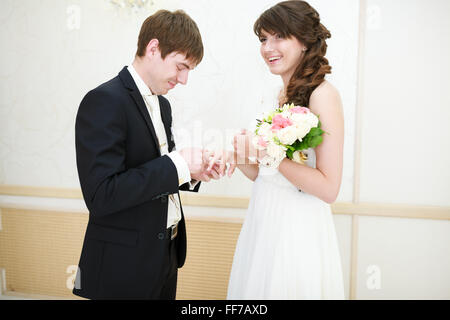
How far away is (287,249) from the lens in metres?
1.73

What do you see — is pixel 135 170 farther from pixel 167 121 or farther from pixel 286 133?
pixel 286 133

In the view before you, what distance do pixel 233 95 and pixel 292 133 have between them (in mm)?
1400

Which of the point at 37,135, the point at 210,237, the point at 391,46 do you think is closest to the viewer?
the point at 391,46

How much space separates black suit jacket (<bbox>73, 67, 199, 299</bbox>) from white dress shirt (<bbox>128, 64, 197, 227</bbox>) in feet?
0.13

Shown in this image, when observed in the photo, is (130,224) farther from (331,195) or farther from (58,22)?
(58,22)

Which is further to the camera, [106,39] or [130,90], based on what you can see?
[106,39]

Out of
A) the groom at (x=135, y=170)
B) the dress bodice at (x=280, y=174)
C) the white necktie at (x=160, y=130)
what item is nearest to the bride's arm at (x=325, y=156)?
the dress bodice at (x=280, y=174)

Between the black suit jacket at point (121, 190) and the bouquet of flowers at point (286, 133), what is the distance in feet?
1.43

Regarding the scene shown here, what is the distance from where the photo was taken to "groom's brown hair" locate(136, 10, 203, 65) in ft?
5.32

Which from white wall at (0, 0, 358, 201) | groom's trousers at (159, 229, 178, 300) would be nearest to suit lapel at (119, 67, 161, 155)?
groom's trousers at (159, 229, 178, 300)

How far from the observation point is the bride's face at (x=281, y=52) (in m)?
1.83

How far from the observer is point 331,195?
1.70m

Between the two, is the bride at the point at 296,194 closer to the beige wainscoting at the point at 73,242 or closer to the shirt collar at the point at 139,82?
the shirt collar at the point at 139,82
